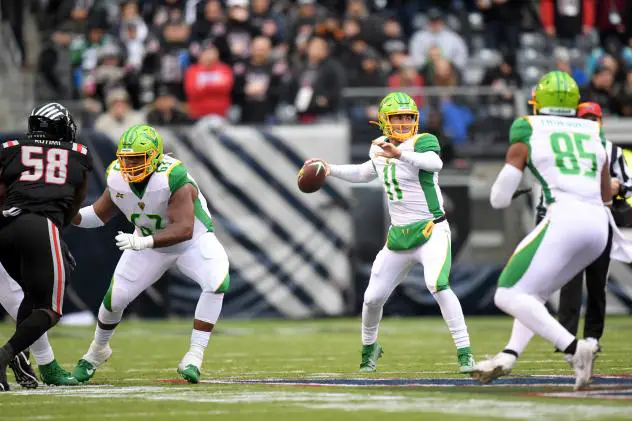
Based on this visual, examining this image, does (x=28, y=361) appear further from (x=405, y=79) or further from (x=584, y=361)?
(x=405, y=79)

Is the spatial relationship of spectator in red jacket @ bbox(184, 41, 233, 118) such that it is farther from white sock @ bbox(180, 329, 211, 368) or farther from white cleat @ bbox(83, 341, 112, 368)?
white sock @ bbox(180, 329, 211, 368)

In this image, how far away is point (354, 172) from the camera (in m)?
9.38

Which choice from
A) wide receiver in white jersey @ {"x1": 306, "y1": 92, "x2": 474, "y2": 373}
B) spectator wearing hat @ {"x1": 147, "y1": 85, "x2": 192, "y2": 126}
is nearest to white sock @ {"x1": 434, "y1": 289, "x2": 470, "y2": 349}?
wide receiver in white jersey @ {"x1": 306, "y1": 92, "x2": 474, "y2": 373}

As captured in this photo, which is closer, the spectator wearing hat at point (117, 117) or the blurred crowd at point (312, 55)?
the spectator wearing hat at point (117, 117)

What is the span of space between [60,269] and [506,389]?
2751mm

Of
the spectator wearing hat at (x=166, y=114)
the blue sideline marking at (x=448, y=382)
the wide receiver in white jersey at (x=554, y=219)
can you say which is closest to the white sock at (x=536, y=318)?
the wide receiver in white jersey at (x=554, y=219)

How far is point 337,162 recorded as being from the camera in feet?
53.3

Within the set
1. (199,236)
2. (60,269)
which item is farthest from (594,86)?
(60,269)

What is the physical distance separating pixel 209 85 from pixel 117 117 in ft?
4.00

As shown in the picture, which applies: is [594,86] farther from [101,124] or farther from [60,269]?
[60,269]

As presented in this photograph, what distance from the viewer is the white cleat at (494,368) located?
7.27 m

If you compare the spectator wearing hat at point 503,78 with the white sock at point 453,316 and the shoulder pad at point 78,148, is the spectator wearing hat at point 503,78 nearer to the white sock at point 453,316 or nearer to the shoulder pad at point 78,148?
the white sock at point 453,316

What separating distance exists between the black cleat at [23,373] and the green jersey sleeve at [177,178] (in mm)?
1424

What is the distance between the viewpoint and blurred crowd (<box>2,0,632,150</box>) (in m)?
16.7
